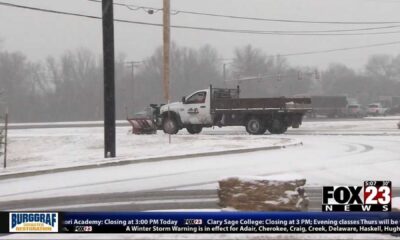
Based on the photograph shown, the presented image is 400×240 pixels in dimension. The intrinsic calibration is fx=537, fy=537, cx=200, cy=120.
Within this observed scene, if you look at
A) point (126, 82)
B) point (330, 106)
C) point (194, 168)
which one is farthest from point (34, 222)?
point (126, 82)

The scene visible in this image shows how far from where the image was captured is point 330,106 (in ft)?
206

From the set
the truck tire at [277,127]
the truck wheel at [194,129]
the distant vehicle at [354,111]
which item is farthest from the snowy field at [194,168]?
the distant vehicle at [354,111]

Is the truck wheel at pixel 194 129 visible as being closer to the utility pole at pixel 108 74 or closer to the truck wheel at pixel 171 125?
the truck wheel at pixel 171 125

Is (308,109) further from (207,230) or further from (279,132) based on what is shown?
(207,230)

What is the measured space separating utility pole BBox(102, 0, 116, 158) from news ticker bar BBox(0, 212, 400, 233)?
10.9m

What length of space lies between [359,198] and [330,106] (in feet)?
192

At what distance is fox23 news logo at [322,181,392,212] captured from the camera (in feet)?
19.6

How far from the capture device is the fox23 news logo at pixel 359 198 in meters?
5.98

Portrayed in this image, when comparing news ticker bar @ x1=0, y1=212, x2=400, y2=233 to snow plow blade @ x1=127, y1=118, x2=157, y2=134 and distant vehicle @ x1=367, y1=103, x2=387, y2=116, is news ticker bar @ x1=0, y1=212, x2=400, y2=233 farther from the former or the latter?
distant vehicle @ x1=367, y1=103, x2=387, y2=116

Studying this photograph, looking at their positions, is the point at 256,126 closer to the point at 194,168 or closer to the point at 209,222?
the point at 194,168

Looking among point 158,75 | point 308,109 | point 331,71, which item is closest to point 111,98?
point 308,109

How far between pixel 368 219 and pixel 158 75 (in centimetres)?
10821

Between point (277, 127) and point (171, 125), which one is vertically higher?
point (171, 125)


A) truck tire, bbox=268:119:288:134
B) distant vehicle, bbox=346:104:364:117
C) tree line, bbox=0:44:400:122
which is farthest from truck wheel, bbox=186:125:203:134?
tree line, bbox=0:44:400:122
